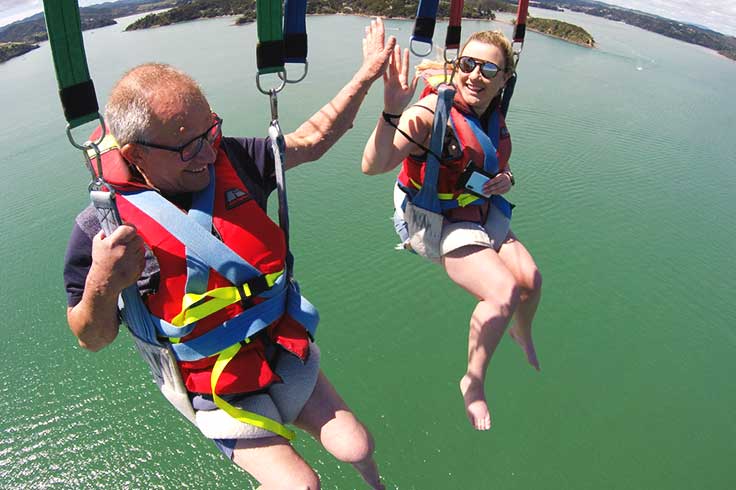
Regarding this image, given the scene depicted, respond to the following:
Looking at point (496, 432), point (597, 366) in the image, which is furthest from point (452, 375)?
point (597, 366)

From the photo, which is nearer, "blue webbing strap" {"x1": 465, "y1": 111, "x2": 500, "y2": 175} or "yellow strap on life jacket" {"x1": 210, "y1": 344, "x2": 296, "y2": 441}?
"yellow strap on life jacket" {"x1": 210, "y1": 344, "x2": 296, "y2": 441}

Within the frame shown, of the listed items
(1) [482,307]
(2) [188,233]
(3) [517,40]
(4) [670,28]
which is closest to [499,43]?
(3) [517,40]

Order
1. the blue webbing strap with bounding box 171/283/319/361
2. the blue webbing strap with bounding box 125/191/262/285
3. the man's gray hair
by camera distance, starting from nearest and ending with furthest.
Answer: the man's gray hair < the blue webbing strap with bounding box 125/191/262/285 < the blue webbing strap with bounding box 171/283/319/361

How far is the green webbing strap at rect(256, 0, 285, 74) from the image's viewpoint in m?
1.45

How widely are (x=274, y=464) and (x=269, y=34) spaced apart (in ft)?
4.79

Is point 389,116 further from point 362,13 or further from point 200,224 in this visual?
point 362,13

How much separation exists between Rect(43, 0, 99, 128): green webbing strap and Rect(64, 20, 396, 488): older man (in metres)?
0.10

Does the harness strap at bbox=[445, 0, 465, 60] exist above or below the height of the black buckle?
above

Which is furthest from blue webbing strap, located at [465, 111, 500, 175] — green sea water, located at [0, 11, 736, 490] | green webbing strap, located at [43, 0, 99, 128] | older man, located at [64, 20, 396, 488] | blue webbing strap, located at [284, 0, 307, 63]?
green sea water, located at [0, 11, 736, 490]

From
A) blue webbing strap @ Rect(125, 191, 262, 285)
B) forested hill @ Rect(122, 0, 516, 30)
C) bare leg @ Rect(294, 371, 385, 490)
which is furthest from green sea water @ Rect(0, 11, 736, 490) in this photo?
forested hill @ Rect(122, 0, 516, 30)

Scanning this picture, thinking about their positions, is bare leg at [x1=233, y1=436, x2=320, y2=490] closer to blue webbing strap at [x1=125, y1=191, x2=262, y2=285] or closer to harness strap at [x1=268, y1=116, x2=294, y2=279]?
blue webbing strap at [x1=125, y1=191, x2=262, y2=285]

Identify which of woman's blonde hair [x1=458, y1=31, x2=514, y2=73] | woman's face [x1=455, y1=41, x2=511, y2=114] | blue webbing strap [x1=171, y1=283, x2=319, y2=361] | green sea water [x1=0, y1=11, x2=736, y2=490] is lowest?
green sea water [x1=0, y1=11, x2=736, y2=490]

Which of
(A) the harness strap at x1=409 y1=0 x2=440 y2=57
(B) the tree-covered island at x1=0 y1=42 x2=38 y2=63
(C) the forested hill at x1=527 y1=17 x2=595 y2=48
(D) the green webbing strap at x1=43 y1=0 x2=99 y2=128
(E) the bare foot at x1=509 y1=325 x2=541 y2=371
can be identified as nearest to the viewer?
(D) the green webbing strap at x1=43 y1=0 x2=99 y2=128

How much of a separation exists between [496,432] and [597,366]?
1091 mm
